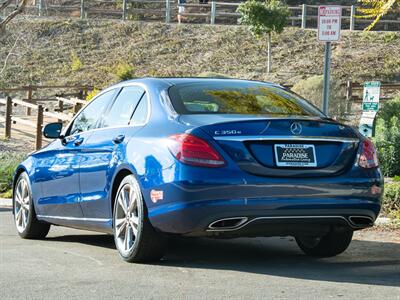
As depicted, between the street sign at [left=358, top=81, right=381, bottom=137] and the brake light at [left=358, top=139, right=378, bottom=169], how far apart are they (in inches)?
212

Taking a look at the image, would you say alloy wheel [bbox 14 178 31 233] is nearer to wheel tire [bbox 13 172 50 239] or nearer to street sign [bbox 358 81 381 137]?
wheel tire [bbox 13 172 50 239]

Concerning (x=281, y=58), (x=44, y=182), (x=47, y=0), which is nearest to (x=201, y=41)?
(x=281, y=58)

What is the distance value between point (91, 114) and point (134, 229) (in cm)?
178

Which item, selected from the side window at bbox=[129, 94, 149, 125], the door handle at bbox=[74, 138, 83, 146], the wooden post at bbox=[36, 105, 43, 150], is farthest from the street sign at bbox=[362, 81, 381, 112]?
the wooden post at bbox=[36, 105, 43, 150]

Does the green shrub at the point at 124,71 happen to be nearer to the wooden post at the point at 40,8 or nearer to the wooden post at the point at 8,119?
the wooden post at the point at 40,8

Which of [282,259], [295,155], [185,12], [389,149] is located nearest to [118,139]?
[295,155]

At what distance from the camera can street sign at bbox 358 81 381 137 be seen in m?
13.3

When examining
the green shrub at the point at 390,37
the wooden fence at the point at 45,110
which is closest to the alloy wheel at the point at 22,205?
the wooden fence at the point at 45,110

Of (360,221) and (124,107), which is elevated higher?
(124,107)

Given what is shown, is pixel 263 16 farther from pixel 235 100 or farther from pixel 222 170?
pixel 222 170

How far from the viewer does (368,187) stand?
7750 millimetres

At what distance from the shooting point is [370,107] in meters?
13.5

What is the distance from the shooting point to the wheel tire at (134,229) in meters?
7.77

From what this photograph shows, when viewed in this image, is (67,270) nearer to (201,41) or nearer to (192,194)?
(192,194)
